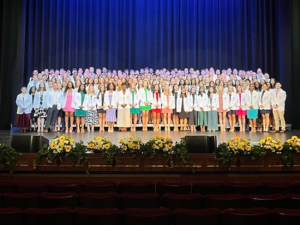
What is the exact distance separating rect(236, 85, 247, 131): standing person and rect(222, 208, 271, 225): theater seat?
10129mm

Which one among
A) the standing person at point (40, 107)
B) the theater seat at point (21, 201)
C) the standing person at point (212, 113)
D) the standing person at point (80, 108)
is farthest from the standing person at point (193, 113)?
the theater seat at point (21, 201)

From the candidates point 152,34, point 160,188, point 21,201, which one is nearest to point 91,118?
point 152,34

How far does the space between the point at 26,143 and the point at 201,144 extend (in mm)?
2920

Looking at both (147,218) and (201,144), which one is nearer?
(147,218)

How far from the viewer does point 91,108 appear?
1241 cm

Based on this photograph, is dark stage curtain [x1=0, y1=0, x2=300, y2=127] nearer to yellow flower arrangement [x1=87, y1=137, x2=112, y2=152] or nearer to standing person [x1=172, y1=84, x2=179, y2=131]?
standing person [x1=172, y1=84, x2=179, y2=131]

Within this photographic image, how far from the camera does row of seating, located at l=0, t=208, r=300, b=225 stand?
2.74 metres

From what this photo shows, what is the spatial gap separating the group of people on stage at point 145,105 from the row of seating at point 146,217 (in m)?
9.34

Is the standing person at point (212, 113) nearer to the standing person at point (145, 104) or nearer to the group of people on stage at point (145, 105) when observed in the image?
the group of people on stage at point (145, 105)

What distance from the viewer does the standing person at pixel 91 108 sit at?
1234cm

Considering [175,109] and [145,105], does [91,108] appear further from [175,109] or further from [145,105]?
[175,109]

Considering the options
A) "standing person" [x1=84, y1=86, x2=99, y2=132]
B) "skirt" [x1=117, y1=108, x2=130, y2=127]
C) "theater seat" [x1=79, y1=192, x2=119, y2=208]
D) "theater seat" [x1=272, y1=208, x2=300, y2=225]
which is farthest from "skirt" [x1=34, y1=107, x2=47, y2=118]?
"theater seat" [x1=272, y1=208, x2=300, y2=225]

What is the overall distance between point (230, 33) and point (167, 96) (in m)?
6.02

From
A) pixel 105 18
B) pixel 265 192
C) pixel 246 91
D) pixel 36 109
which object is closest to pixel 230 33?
pixel 246 91
